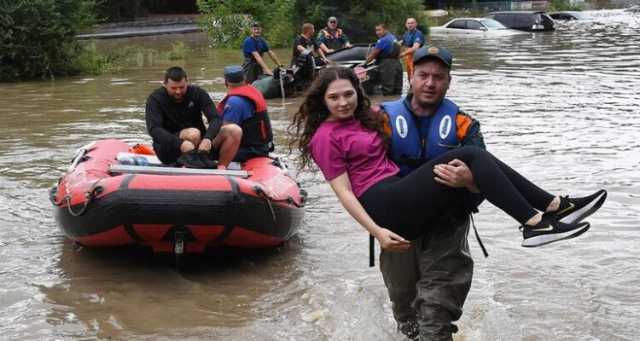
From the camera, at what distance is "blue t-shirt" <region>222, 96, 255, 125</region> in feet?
25.2

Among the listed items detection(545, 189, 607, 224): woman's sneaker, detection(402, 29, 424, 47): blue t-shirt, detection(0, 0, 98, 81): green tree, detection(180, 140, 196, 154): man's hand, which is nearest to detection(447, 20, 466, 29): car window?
detection(0, 0, 98, 81): green tree

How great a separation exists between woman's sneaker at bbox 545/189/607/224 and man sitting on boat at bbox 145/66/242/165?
159 inches

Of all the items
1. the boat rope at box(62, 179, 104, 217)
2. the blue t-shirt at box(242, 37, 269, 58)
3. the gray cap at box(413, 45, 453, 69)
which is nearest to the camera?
the gray cap at box(413, 45, 453, 69)

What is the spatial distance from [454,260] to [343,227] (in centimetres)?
397

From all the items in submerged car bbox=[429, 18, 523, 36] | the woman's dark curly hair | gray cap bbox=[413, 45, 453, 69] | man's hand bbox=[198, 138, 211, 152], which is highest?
gray cap bbox=[413, 45, 453, 69]

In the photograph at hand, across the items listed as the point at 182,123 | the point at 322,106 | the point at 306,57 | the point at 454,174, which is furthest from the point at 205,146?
the point at 306,57

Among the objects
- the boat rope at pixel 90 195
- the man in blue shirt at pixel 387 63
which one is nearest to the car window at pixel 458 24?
the man in blue shirt at pixel 387 63

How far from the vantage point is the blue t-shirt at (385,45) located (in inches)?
655

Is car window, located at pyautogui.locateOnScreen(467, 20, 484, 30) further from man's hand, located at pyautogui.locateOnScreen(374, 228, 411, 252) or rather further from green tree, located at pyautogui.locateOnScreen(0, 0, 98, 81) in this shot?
man's hand, located at pyautogui.locateOnScreen(374, 228, 411, 252)

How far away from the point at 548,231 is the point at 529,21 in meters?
36.1

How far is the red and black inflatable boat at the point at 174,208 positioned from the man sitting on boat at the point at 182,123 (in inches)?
19.9

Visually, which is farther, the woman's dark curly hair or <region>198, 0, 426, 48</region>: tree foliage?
<region>198, 0, 426, 48</region>: tree foliage

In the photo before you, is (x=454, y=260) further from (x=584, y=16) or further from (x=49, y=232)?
(x=584, y=16)

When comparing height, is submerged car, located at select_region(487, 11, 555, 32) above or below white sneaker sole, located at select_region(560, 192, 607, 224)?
below
